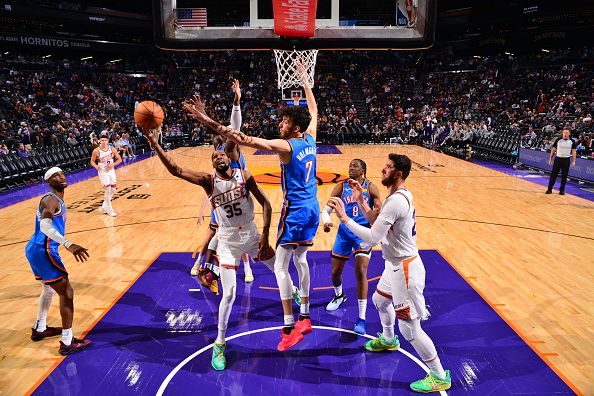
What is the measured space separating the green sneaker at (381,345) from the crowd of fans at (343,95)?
16216mm

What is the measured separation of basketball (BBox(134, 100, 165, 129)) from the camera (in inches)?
180

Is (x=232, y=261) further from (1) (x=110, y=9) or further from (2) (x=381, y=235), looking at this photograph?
(1) (x=110, y=9)

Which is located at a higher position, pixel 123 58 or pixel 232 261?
pixel 123 58

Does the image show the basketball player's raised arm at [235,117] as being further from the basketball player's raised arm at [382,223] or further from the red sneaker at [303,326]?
the red sneaker at [303,326]

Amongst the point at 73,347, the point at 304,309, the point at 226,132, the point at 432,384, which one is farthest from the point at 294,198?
the point at 73,347

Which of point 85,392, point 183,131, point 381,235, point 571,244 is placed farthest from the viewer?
point 183,131

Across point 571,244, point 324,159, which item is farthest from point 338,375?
point 324,159

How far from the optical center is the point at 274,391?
12.9ft

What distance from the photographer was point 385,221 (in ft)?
12.0

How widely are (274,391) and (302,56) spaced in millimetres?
10300

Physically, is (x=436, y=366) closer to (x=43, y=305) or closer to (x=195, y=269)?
(x=195, y=269)

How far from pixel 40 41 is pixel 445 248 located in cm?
3066

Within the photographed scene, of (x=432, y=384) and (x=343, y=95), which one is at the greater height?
(x=343, y=95)

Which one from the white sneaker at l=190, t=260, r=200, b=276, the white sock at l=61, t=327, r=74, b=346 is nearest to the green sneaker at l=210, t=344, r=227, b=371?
the white sock at l=61, t=327, r=74, b=346
